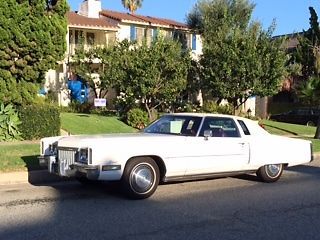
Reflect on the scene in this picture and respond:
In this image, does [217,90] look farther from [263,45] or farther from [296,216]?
[296,216]

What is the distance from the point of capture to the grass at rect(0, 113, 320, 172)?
11.6 metres

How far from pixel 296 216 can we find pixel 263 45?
2028cm

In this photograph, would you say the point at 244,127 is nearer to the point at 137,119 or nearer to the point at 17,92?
the point at 17,92

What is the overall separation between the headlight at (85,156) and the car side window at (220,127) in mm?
2298

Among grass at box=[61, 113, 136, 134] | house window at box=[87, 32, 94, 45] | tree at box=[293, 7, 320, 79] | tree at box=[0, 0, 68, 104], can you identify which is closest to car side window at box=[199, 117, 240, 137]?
tree at box=[0, 0, 68, 104]

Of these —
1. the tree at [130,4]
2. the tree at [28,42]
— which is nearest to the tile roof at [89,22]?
the tree at [28,42]

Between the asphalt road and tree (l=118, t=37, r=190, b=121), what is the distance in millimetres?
13141

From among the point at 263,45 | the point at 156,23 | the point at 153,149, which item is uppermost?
the point at 156,23

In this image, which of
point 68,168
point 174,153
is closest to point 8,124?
point 68,168

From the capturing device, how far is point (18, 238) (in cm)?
616

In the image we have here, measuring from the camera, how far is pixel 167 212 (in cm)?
767

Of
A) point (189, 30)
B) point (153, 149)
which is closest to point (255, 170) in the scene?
point (153, 149)

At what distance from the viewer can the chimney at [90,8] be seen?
37.7 meters

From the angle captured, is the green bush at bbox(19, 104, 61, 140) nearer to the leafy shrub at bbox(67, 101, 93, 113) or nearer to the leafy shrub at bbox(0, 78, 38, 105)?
the leafy shrub at bbox(0, 78, 38, 105)
